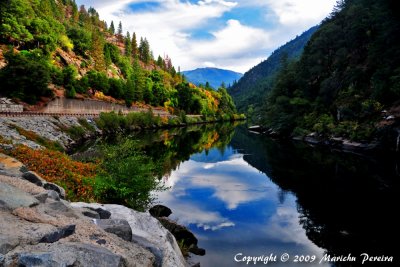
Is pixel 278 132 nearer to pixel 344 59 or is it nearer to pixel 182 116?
pixel 344 59

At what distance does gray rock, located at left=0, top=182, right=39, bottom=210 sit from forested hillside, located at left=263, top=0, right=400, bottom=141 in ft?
141

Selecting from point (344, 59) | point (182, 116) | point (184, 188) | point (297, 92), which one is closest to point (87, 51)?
point (182, 116)

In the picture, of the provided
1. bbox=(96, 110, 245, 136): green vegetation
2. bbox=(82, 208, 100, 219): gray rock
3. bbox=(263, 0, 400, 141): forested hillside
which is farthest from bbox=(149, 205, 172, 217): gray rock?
bbox=(263, 0, 400, 141): forested hillside

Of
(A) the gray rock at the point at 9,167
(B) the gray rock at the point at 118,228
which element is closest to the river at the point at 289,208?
(B) the gray rock at the point at 118,228

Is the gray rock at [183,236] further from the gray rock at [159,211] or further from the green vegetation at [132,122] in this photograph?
the green vegetation at [132,122]

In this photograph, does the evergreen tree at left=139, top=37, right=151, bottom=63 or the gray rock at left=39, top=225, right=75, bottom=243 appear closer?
the gray rock at left=39, top=225, right=75, bottom=243

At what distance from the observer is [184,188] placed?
27094 mm

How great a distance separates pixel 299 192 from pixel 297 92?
56.4 metres

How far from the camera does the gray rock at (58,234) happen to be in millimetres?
6492

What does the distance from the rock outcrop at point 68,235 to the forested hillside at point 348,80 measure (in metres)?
40.4

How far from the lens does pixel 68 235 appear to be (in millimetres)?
7090

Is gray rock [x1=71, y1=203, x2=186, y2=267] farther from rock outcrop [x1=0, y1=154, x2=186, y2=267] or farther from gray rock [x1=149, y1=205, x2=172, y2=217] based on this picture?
gray rock [x1=149, y1=205, x2=172, y2=217]

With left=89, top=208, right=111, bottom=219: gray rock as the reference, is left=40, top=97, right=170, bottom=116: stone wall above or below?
above

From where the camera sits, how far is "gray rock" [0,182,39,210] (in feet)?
25.7
